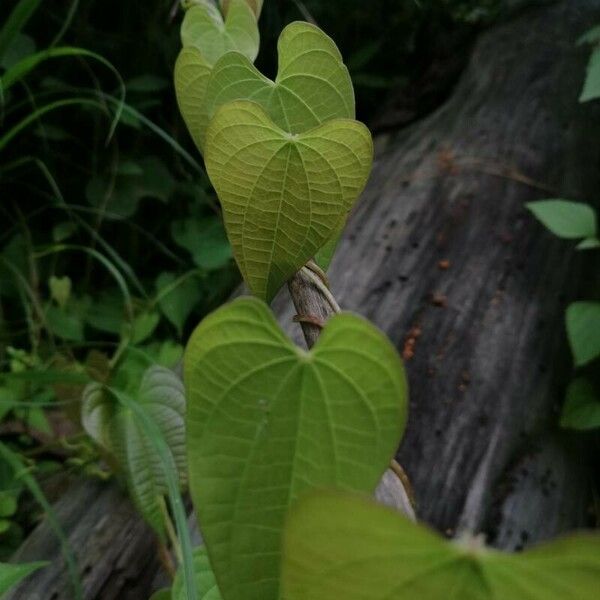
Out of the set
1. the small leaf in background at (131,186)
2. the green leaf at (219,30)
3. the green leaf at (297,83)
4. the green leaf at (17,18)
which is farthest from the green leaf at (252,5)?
the small leaf in background at (131,186)

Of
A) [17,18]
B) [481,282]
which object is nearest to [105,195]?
[17,18]

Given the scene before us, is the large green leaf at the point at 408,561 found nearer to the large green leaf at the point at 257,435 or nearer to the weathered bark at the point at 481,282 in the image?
the large green leaf at the point at 257,435

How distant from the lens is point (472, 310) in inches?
43.5

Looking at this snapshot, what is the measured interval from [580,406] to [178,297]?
2.32ft

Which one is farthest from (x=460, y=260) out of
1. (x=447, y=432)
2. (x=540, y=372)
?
(x=447, y=432)

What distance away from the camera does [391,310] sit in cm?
107

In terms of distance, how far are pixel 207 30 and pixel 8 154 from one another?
1208mm

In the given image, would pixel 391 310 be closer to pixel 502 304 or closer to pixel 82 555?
pixel 502 304

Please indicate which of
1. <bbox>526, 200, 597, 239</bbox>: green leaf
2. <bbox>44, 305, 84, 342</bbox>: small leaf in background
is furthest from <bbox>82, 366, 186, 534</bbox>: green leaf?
<bbox>526, 200, 597, 239</bbox>: green leaf

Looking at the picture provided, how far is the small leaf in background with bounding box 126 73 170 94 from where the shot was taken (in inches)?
57.2

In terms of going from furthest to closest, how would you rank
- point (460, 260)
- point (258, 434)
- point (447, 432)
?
1. point (460, 260)
2. point (447, 432)
3. point (258, 434)

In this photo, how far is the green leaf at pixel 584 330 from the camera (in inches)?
37.9

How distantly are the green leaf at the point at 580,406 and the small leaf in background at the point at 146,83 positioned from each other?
993 mm

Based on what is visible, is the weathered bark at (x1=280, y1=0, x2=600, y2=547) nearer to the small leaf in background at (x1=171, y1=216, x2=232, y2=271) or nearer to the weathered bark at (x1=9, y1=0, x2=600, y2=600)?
the weathered bark at (x1=9, y1=0, x2=600, y2=600)
